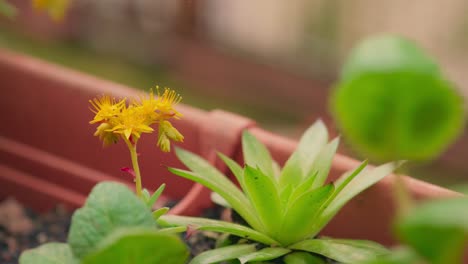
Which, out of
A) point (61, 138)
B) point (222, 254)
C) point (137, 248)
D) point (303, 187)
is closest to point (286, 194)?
point (303, 187)

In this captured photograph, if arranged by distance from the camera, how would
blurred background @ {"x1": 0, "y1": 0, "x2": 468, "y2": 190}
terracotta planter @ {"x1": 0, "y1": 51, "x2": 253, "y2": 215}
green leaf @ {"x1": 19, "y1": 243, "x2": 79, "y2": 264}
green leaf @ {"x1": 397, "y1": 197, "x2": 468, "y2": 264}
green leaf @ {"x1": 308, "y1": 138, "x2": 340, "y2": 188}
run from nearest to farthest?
green leaf @ {"x1": 397, "y1": 197, "x2": 468, "y2": 264} < green leaf @ {"x1": 19, "y1": 243, "x2": 79, "y2": 264} < green leaf @ {"x1": 308, "y1": 138, "x2": 340, "y2": 188} < terracotta planter @ {"x1": 0, "y1": 51, "x2": 253, "y2": 215} < blurred background @ {"x1": 0, "y1": 0, "x2": 468, "y2": 190}

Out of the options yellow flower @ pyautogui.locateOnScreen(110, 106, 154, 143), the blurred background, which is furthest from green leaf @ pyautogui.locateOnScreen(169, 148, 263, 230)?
the blurred background

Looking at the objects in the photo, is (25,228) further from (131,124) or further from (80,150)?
(131,124)

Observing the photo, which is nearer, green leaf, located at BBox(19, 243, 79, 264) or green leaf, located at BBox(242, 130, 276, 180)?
green leaf, located at BBox(19, 243, 79, 264)

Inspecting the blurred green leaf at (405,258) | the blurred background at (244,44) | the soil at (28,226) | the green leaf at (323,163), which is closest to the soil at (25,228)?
the soil at (28,226)

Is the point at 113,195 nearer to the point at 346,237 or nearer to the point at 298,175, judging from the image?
the point at 298,175

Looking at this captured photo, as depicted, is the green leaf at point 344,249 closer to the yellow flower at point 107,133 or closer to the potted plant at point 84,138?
the potted plant at point 84,138

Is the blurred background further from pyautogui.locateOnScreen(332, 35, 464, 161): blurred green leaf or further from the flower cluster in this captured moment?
pyautogui.locateOnScreen(332, 35, 464, 161): blurred green leaf
